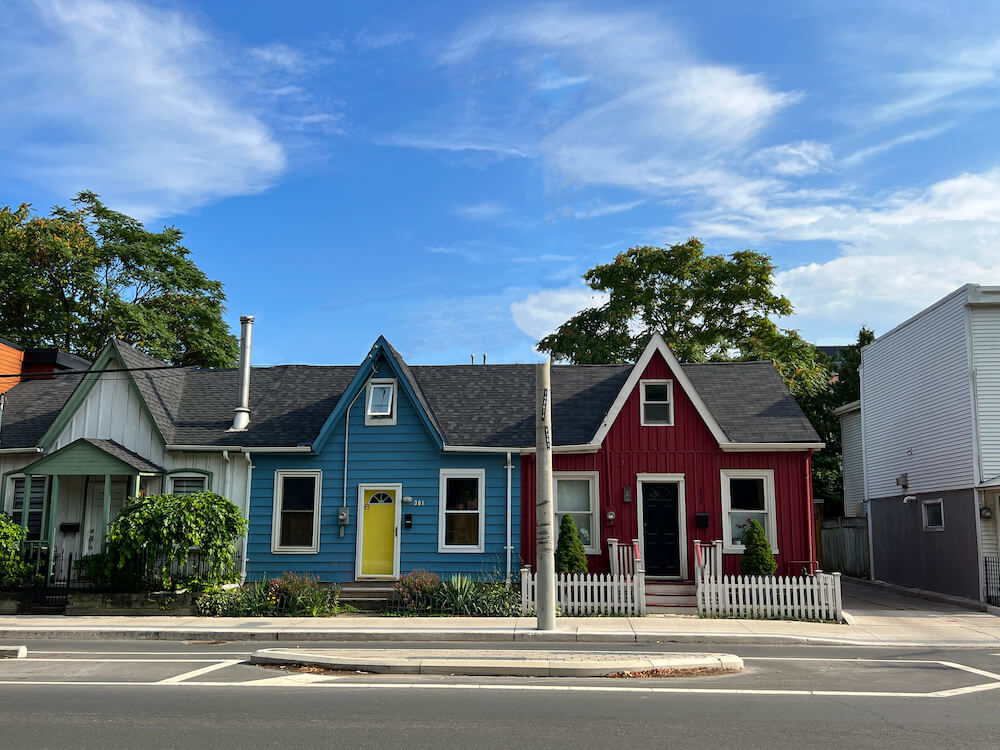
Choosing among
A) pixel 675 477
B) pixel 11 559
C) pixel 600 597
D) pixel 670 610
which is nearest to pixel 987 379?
pixel 675 477

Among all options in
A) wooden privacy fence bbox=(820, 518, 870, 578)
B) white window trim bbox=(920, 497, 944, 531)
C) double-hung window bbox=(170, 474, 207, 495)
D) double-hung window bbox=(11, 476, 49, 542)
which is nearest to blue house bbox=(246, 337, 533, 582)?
double-hung window bbox=(170, 474, 207, 495)

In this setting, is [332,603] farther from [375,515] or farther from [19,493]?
[19,493]

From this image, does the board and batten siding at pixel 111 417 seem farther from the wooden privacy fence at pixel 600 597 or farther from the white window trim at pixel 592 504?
the wooden privacy fence at pixel 600 597

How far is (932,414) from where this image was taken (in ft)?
79.3

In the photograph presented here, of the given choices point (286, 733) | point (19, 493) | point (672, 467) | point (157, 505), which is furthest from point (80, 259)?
point (286, 733)

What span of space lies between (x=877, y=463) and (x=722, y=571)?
11323 millimetres

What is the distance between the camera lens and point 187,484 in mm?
21359

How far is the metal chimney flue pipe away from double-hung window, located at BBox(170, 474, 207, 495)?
1.50 metres

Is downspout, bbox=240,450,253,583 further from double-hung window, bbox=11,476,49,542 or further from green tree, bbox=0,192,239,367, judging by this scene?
green tree, bbox=0,192,239,367

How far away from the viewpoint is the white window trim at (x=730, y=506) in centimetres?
2034

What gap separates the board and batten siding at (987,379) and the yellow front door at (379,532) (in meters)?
14.4

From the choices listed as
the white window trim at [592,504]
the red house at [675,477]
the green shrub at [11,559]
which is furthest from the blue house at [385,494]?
the green shrub at [11,559]

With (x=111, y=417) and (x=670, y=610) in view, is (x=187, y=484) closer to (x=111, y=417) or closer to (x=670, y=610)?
(x=111, y=417)

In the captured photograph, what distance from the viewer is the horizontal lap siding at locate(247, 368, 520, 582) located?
20.3 m
